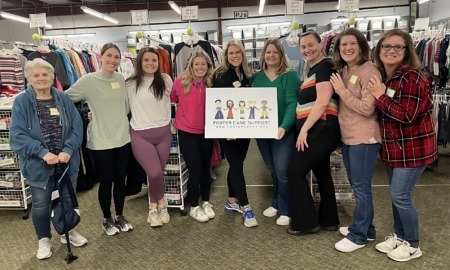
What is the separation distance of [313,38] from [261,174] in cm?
253

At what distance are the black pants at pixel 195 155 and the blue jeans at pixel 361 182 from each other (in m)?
1.21

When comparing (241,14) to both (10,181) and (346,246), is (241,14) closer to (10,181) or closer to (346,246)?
(10,181)

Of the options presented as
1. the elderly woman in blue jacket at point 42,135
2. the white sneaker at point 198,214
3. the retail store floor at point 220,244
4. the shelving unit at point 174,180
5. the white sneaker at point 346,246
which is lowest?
the retail store floor at point 220,244

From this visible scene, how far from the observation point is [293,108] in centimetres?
289

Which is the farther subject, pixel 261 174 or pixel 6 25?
pixel 6 25

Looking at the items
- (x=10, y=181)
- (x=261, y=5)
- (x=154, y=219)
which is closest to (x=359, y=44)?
(x=154, y=219)

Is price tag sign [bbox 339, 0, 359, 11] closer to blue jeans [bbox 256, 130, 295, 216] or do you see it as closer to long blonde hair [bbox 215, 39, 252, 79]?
long blonde hair [bbox 215, 39, 252, 79]

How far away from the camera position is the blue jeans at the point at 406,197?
230cm

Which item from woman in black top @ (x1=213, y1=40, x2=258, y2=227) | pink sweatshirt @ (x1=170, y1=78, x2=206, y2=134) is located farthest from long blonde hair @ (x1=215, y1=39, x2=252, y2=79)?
pink sweatshirt @ (x1=170, y1=78, x2=206, y2=134)

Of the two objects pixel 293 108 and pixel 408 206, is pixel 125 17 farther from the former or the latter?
pixel 408 206

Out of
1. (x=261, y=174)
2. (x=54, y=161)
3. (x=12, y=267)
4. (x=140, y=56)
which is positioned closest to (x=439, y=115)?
(x=261, y=174)

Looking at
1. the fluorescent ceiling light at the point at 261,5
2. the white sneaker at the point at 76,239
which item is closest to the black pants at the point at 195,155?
the white sneaker at the point at 76,239

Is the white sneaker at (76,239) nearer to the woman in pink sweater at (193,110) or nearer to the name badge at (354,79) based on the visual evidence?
the woman in pink sweater at (193,110)

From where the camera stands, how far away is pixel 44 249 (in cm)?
273
